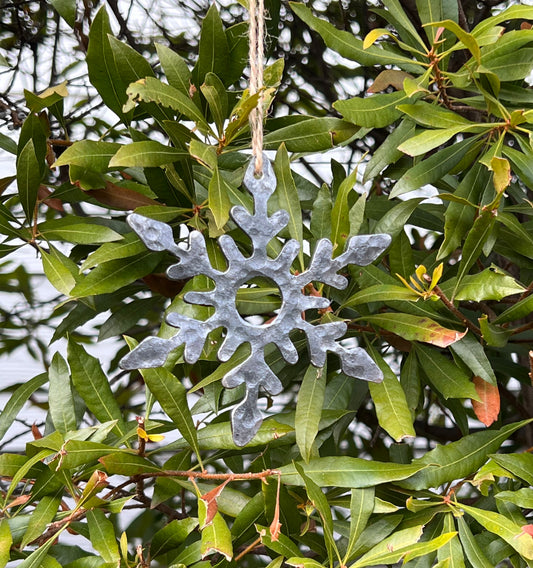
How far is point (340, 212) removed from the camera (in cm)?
72

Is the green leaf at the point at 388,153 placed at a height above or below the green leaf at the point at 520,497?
above

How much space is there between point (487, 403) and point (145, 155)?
414mm

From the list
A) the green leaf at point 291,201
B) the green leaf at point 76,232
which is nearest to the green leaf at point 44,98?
the green leaf at point 76,232

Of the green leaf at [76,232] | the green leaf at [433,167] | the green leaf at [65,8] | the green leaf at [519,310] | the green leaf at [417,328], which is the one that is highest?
the green leaf at [65,8]

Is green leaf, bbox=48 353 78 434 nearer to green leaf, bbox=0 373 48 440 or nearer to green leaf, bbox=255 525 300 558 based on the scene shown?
green leaf, bbox=0 373 48 440

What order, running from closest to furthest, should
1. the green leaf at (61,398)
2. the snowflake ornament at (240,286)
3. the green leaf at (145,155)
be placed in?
the snowflake ornament at (240,286) → the green leaf at (145,155) → the green leaf at (61,398)

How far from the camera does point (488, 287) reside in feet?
2.35

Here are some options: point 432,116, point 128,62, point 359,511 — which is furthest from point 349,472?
point 128,62

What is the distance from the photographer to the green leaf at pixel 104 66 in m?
0.76

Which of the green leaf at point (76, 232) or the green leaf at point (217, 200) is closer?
the green leaf at point (217, 200)

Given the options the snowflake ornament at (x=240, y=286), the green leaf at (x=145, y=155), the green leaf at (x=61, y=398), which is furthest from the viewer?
the green leaf at (x=61, y=398)

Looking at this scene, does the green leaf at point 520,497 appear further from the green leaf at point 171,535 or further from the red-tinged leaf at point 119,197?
the red-tinged leaf at point 119,197

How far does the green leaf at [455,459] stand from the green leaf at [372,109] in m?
0.32

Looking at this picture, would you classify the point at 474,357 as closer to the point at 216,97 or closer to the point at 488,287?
the point at 488,287
